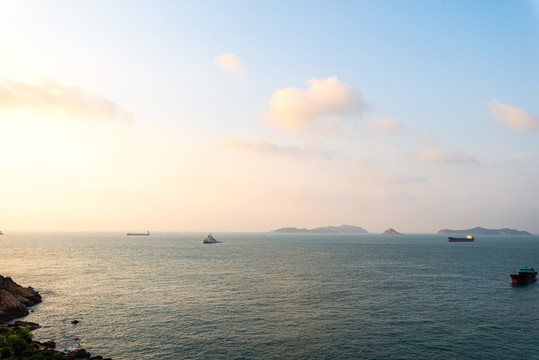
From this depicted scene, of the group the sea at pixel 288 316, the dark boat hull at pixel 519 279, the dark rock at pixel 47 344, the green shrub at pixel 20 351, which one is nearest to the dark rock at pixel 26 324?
the sea at pixel 288 316

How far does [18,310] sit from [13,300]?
336cm

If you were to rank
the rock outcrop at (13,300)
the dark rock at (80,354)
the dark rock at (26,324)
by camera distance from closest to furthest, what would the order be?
the dark rock at (80,354) < the dark rock at (26,324) < the rock outcrop at (13,300)

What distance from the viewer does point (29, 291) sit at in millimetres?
74062

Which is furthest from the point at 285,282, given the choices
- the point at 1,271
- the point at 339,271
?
the point at 1,271

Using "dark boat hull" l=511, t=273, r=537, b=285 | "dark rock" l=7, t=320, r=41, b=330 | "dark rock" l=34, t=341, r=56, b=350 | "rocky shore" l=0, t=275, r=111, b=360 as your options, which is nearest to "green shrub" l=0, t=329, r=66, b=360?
"rocky shore" l=0, t=275, r=111, b=360

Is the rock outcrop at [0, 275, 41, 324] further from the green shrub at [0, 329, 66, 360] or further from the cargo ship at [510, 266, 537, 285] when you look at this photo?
the cargo ship at [510, 266, 537, 285]

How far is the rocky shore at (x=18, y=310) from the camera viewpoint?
143ft

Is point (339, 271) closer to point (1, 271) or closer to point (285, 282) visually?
point (285, 282)

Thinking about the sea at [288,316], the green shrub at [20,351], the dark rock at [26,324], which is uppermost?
the green shrub at [20,351]

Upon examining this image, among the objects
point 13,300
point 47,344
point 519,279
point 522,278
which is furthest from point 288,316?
point 522,278

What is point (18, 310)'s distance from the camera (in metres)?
62.0

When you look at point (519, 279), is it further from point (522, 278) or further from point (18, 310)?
point (18, 310)

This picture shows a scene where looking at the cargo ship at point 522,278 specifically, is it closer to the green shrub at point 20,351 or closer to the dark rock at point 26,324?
the green shrub at point 20,351

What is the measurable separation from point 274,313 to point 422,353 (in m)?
28.1
